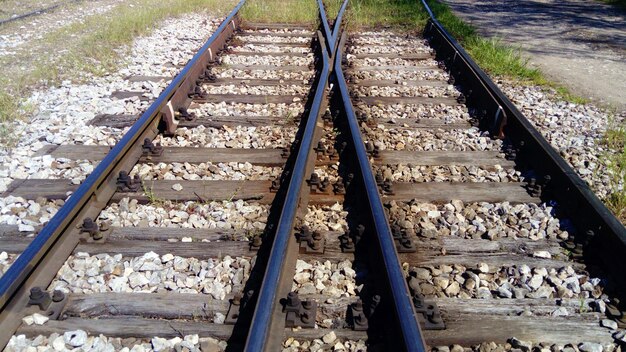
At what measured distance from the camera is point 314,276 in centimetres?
277

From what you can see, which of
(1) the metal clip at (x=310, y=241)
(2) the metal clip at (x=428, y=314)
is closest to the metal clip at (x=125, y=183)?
(1) the metal clip at (x=310, y=241)

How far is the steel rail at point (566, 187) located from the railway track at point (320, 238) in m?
0.02

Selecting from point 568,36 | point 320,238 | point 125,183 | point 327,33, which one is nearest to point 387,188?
point 320,238

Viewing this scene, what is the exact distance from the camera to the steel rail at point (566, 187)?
2.87 metres

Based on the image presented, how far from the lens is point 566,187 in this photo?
11.4ft

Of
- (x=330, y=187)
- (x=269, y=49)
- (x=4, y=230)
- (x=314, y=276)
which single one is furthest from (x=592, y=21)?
(x=4, y=230)

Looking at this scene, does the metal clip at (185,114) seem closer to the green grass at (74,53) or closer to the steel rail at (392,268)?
the green grass at (74,53)

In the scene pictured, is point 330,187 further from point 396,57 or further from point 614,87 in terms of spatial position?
point 614,87

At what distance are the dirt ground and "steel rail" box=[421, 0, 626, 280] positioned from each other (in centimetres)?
181

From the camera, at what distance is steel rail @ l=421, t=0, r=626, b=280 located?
2.87 m

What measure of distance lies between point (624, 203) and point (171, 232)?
3106mm

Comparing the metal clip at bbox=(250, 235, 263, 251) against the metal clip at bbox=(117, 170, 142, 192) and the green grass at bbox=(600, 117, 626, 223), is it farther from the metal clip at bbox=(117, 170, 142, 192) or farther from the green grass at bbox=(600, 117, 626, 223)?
the green grass at bbox=(600, 117, 626, 223)

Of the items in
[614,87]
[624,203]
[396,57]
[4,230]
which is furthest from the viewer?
[396,57]

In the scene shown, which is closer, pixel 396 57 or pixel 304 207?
pixel 304 207
